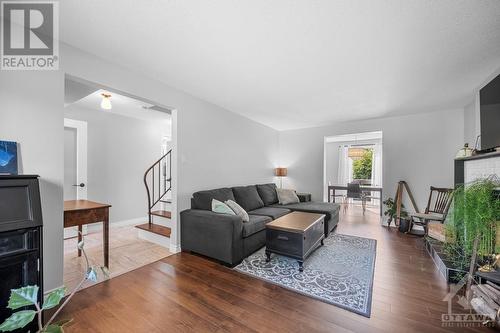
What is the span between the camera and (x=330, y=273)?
2.49m

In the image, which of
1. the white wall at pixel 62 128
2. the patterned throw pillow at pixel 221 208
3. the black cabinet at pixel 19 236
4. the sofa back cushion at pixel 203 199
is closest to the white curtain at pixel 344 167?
the white wall at pixel 62 128

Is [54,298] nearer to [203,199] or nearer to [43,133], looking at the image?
[43,133]

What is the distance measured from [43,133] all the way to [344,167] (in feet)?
26.2

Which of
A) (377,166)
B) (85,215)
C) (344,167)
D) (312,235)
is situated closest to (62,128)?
(85,215)

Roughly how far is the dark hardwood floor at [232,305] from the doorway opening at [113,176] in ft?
1.55

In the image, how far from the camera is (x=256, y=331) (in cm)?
162

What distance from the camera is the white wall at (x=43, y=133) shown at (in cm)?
179

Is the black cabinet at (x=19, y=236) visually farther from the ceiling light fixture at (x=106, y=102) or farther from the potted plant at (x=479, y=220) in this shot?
the potted plant at (x=479, y=220)

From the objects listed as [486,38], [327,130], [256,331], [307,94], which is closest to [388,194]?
[327,130]

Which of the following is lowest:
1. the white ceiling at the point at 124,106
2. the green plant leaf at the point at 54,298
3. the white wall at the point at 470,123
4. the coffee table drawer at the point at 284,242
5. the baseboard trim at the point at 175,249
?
the baseboard trim at the point at 175,249

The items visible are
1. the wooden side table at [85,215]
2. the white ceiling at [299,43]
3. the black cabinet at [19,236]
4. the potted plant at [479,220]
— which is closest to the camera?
the black cabinet at [19,236]

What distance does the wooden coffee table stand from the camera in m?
2.55

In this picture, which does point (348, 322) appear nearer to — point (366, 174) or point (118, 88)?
point (118, 88)

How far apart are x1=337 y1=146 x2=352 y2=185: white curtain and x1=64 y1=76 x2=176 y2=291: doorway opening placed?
6.00 m
